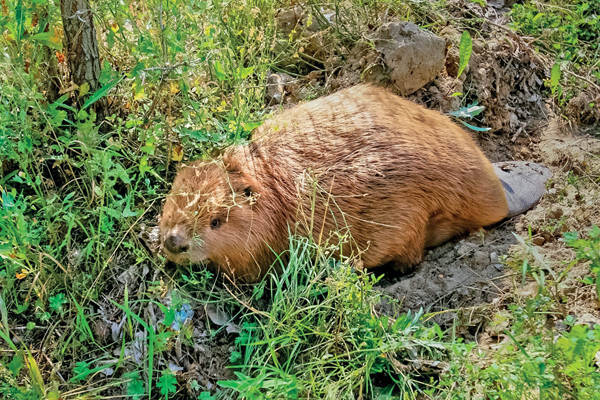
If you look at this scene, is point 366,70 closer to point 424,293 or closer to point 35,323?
point 424,293

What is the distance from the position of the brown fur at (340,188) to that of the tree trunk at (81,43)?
2.40ft

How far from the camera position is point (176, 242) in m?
3.02

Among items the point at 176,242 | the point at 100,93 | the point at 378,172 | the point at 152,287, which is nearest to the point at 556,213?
the point at 378,172

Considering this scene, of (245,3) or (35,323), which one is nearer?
(35,323)

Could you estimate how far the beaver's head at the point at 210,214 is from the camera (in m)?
3.08

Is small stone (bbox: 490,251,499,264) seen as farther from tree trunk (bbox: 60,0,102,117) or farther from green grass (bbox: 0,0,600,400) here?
tree trunk (bbox: 60,0,102,117)

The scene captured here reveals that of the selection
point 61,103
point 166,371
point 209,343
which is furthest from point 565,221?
point 61,103

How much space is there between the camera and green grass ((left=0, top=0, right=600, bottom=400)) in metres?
2.72

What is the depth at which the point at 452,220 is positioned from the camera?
3637 mm

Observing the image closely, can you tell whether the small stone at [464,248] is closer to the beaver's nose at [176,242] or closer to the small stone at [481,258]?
the small stone at [481,258]

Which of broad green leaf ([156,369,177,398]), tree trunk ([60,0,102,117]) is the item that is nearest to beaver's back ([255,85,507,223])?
tree trunk ([60,0,102,117])

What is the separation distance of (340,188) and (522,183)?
1224 millimetres

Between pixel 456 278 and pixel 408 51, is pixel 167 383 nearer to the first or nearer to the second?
pixel 456 278

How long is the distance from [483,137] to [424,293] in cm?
145
